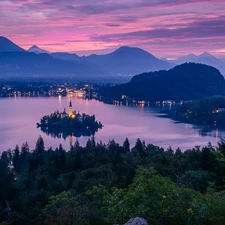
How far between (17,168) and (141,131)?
1262 centimetres

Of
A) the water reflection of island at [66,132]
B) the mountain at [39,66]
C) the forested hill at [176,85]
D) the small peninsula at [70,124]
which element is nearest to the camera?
the water reflection of island at [66,132]

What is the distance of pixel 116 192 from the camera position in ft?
15.7

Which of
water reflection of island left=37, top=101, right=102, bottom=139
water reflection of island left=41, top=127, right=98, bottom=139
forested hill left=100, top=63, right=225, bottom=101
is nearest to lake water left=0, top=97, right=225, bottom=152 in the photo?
water reflection of island left=41, top=127, right=98, bottom=139

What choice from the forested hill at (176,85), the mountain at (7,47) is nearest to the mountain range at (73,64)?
the mountain at (7,47)

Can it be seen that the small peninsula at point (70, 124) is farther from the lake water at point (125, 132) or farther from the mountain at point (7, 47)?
the mountain at point (7, 47)

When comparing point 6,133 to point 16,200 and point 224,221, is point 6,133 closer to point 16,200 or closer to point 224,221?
point 16,200

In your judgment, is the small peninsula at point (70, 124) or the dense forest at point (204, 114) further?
the dense forest at point (204, 114)

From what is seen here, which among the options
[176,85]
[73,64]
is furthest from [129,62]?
[176,85]

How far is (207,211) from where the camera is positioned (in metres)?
4.31

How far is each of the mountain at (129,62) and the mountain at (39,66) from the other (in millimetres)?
11020

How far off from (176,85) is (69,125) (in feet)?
96.0

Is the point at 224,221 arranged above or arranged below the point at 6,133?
above

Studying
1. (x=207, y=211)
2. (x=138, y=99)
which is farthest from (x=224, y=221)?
(x=138, y=99)

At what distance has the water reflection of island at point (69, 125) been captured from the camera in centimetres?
3112
